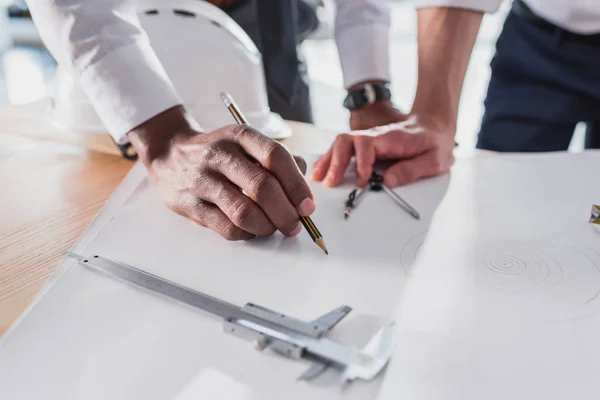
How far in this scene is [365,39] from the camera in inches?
39.9

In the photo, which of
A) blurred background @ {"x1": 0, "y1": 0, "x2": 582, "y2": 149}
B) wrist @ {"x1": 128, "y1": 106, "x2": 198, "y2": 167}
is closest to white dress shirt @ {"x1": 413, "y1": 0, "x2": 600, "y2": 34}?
wrist @ {"x1": 128, "y1": 106, "x2": 198, "y2": 167}

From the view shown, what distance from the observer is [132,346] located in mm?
433

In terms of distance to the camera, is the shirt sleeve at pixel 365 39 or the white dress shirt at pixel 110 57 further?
the shirt sleeve at pixel 365 39

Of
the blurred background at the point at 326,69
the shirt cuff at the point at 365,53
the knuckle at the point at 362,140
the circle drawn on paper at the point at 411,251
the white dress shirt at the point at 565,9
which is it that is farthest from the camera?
the blurred background at the point at 326,69

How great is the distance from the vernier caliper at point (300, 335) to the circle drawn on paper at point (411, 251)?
103mm

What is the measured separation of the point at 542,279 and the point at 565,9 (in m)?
0.61

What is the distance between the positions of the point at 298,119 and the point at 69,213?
0.64m

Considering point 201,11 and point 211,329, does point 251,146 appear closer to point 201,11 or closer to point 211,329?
point 211,329

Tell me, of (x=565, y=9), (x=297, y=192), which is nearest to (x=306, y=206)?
(x=297, y=192)

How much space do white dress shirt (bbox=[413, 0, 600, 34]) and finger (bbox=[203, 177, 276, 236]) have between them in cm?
54

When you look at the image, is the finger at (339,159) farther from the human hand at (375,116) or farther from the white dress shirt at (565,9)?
the white dress shirt at (565,9)

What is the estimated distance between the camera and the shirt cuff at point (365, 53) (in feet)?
A: 3.30

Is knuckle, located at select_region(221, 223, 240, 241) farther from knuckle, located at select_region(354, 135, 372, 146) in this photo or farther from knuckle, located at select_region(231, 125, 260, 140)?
knuckle, located at select_region(354, 135, 372, 146)

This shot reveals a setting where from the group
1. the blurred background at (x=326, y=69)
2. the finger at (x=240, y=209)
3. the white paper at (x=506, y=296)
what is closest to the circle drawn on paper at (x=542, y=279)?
the white paper at (x=506, y=296)
